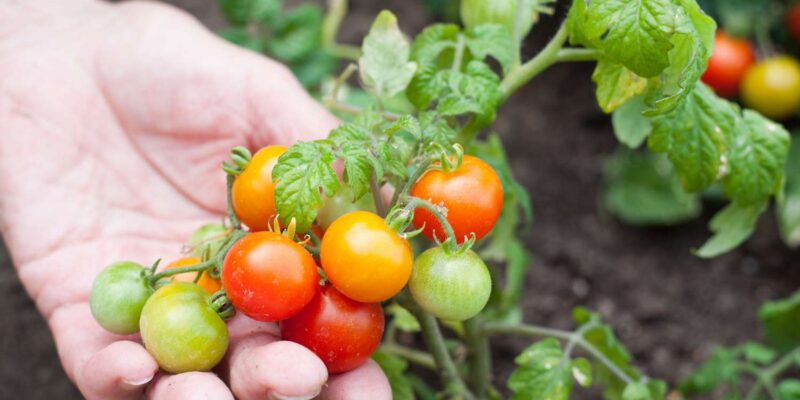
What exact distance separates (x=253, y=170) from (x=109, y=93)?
0.87 m

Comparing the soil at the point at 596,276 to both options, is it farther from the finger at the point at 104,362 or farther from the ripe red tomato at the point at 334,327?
the ripe red tomato at the point at 334,327

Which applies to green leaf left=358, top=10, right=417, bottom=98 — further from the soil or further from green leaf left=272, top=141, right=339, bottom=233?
the soil

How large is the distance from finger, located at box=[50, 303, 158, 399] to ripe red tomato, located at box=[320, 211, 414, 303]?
338 mm

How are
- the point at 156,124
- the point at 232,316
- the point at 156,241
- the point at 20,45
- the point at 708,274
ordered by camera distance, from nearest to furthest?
the point at 232,316
the point at 156,241
the point at 156,124
the point at 20,45
the point at 708,274

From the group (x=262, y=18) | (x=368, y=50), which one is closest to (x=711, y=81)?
(x=262, y=18)

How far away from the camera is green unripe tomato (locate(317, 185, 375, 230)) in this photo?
1.26 m

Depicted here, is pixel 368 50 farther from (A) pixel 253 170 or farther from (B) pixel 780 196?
(B) pixel 780 196

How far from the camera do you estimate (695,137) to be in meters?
1.35

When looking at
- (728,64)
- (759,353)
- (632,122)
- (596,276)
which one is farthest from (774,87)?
(632,122)

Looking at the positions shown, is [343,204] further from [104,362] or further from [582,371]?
[582,371]

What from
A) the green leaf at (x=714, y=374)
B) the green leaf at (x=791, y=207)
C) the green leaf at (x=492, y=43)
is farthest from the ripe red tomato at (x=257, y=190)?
the green leaf at (x=791, y=207)

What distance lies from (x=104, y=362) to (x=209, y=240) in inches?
10.0

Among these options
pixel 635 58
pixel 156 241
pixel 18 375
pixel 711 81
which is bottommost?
pixel 18 375

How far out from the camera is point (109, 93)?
193 centimetres
